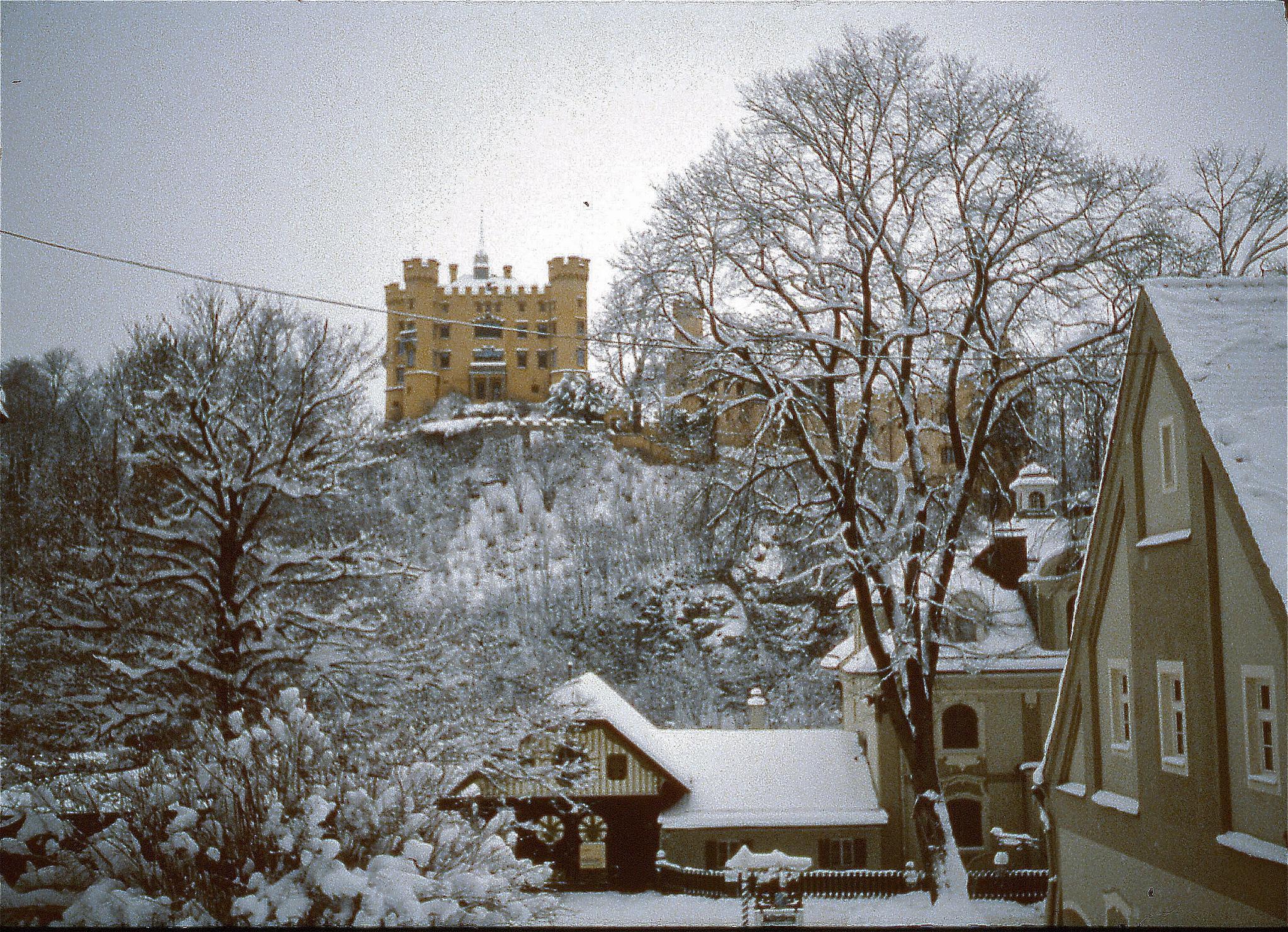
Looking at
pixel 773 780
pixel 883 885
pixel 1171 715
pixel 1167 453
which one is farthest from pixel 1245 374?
pixel 773 780

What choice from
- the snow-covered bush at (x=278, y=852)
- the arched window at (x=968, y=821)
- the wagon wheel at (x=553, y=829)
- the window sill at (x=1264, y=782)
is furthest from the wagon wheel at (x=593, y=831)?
the window sill at (x=1264, y=782)

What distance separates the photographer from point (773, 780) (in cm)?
2522

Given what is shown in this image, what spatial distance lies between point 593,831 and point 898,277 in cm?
1443

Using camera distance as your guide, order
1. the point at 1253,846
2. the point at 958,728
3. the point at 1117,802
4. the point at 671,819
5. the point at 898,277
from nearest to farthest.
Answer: the point at 1253,846, the point at 1117,802, the point at 898,277, the point at 671,819, the point at 958,728

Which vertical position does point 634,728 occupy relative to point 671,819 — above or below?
above

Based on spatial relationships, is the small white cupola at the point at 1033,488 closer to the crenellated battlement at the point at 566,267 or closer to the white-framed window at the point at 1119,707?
the white-framed window at the point at 1119,707

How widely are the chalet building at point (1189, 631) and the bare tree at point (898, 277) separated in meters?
3.97

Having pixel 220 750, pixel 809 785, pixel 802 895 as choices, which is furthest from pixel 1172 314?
pixel 809 785

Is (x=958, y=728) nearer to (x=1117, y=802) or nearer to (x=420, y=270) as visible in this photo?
(x=1117, y=802)

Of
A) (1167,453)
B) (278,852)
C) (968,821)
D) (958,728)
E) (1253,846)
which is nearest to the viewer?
(1253,846)

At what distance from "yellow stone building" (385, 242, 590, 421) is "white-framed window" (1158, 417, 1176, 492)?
7101cm

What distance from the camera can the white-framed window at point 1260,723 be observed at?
24.4 ft

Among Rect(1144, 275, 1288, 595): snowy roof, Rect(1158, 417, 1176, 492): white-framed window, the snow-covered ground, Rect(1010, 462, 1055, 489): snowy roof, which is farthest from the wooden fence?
Rect(1144, 275, 1288, 595): snowy roof

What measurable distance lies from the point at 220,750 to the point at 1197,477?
7.38 m
